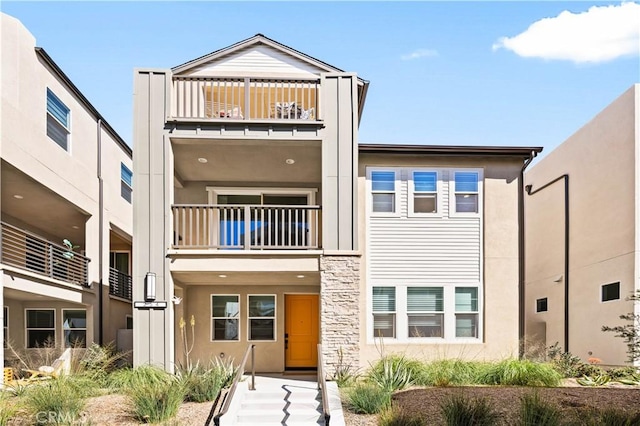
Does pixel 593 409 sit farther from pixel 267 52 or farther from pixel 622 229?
pixel 267 52

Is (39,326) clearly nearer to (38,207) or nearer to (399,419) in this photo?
(38,207)

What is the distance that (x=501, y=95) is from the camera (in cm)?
1462

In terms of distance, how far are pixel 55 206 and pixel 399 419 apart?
12.3m

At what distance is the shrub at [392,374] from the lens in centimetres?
1091

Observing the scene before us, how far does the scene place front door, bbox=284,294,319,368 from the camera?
1545 cm

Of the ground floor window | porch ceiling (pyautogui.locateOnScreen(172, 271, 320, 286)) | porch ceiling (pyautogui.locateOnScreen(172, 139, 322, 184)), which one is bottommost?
the ground floor window

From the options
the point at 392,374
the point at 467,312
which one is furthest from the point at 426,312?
the point at 392,374

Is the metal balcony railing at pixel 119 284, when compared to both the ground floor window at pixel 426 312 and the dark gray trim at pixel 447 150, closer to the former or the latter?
the ground floor window at pixel 426 312

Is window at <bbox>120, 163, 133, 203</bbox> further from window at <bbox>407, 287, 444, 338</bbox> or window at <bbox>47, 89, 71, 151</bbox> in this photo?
window at <bbox>407, 287, 444, 338</bbox>

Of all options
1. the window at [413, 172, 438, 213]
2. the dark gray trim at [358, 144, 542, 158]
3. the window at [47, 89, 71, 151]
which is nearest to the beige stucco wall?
the dark gray trim at [358, 144, 542, 158]

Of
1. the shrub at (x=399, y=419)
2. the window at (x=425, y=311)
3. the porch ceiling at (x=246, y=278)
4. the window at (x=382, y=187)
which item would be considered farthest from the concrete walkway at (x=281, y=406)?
the window at (x=382, y=187)

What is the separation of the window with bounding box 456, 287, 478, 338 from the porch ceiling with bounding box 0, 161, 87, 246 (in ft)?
37.2

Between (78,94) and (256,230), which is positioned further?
(78,94)

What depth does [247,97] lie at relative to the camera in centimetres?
1220
